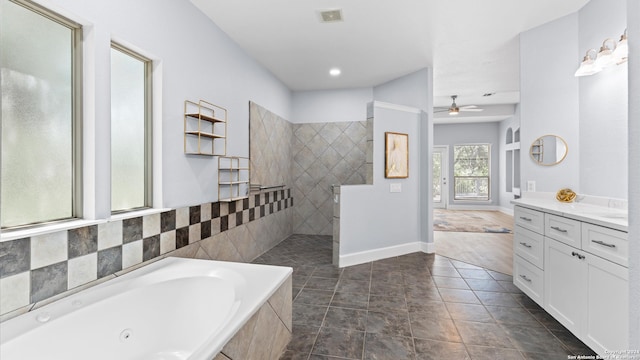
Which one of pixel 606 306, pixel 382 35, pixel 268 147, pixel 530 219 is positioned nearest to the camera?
pixel 606 306

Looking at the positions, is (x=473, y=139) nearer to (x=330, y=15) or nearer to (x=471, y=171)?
(x=471, y=171)

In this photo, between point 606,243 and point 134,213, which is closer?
point 606,243

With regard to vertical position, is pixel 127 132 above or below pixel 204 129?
below

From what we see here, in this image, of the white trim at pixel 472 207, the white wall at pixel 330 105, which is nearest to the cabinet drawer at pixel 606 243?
the white wall at pixel 330 105

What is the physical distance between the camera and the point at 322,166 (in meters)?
5.09

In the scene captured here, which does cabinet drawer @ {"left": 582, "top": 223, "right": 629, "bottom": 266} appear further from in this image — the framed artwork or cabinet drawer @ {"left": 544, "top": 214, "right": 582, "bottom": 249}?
the framed artwork

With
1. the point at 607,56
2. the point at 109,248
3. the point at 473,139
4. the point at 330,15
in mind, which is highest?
the point at 330,15

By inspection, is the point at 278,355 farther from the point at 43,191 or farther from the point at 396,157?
the point at 396,157

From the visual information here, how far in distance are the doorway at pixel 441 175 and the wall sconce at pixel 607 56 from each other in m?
6.51

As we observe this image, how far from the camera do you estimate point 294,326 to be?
6.97 feet

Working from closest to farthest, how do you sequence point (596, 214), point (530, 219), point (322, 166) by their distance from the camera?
point (596, 214)
point (530, 219)
point (322, 166)

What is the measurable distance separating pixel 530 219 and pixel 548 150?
913 millimetres

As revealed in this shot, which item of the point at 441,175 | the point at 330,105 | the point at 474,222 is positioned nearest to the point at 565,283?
the point at 330,105

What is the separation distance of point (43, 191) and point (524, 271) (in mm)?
3424
